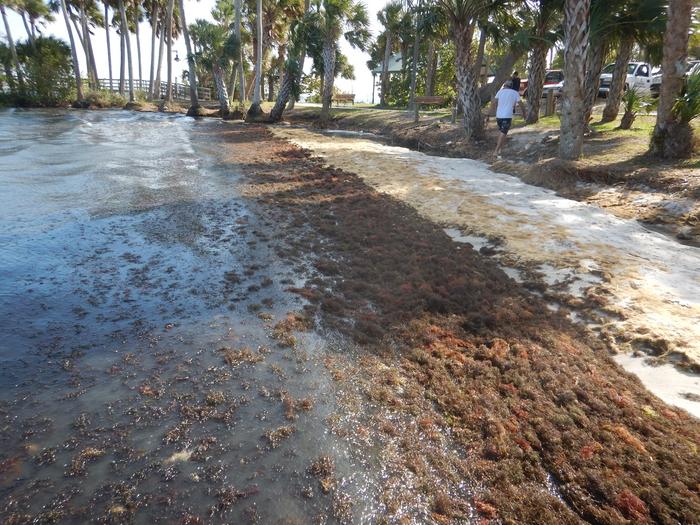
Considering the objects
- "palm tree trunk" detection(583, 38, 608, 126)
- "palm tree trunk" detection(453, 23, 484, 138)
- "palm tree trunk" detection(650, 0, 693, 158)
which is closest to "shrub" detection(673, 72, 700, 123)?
"palm tree trunk" detection(650, 0, 693, 158)

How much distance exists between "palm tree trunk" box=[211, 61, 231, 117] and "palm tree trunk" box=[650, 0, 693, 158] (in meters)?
24.6

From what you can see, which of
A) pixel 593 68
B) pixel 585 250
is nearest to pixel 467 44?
pixel 593 68

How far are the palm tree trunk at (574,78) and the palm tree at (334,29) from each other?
15065mm

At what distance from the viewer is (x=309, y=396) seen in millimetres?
2939

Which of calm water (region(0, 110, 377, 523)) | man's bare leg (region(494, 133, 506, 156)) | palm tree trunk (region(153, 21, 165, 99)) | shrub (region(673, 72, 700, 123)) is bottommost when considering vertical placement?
calm water (region(0, 110, 377, 523))

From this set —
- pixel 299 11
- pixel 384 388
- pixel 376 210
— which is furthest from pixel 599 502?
pixel 299 11

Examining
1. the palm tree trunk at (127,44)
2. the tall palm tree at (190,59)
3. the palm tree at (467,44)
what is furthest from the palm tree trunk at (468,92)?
the palm tree trunk at (127,44)

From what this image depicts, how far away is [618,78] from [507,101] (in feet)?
14.1

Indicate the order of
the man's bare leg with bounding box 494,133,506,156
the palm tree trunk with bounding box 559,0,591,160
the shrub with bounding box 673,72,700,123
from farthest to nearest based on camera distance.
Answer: the man's bare leg with bounding box 494,133,506,156 < the palm tree trunk with bounding box 559,0,591,160 < the shrub with bounding box 673,72,700,123

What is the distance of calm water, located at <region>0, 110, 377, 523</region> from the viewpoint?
84.7 inches

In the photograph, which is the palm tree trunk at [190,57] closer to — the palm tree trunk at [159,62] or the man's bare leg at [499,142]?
the palm tree trunk at [159,62]

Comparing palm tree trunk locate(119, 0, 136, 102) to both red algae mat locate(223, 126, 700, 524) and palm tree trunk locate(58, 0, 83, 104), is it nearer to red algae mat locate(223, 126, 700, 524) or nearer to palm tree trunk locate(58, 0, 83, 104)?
palm tree trunk locate(58, 0, 83, 104)

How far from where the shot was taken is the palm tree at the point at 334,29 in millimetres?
21219

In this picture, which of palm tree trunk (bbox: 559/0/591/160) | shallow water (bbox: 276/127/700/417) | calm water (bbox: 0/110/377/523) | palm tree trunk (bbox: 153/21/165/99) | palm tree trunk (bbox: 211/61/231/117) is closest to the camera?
calm water (bbox: 0/110/377/523)
